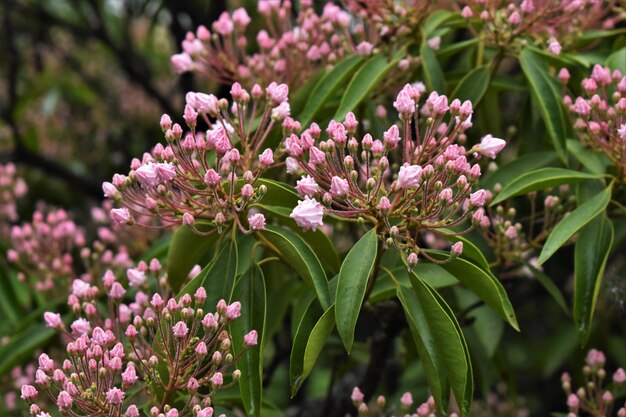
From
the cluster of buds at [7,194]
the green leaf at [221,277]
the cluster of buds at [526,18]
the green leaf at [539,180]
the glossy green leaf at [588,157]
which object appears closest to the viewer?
the green leaf at [221,277]

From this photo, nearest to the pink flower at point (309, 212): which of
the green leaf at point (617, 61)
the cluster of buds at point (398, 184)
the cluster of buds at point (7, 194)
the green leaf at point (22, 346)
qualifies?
the cluster of buds at point (398, 184)

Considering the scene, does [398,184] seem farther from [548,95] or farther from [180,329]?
[548,95]

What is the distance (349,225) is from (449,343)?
91 cm

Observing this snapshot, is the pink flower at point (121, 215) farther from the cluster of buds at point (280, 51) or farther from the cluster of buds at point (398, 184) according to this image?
the cluster of buds at point (280, 51)

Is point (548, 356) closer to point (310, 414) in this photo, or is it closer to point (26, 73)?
point (310, 414)

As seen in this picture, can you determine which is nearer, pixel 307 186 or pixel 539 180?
pixel 307 186

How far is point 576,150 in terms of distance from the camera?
2.19 metres

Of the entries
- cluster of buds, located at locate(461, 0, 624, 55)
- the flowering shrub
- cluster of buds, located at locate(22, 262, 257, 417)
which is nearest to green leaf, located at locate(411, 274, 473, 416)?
the flowering shrub

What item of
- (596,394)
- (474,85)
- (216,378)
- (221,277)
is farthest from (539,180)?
(216,378)

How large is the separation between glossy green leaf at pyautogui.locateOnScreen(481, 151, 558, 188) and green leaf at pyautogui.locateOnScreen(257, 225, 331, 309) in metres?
0.63

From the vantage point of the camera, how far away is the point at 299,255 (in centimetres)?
184

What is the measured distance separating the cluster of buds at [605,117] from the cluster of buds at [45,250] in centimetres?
155

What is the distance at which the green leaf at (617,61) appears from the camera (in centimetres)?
229

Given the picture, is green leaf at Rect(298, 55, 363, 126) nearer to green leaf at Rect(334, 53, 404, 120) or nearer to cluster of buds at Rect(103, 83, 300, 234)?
green leaf at Rect(334, 53, 404, 120)
